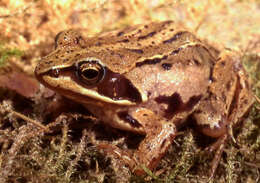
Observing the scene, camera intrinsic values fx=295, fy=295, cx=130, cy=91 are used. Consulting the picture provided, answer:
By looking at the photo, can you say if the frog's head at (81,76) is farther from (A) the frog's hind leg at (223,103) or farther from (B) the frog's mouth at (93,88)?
(A) the frog's hind leg at (223,103)

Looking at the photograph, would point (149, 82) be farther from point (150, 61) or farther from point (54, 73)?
point (54, 73)

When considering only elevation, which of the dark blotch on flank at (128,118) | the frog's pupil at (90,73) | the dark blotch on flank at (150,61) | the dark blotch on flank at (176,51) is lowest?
the dark blotch on flank at (128,118)

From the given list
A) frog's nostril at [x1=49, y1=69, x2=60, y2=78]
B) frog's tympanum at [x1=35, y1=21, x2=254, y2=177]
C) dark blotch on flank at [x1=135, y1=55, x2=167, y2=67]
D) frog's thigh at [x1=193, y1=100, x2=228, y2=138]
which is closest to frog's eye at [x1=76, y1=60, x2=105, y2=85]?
frog's tympanum at [x1=35, y1=21, x2=254, y2=177]

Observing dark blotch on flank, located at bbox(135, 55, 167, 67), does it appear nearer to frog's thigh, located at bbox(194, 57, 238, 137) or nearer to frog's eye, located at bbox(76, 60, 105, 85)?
frog's eye, located at bbox(76, 60, 105, 85)

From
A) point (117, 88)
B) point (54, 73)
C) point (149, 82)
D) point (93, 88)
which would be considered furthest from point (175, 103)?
point (54, 73)

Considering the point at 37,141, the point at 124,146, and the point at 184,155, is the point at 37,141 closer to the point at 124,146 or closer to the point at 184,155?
the point at 124,146

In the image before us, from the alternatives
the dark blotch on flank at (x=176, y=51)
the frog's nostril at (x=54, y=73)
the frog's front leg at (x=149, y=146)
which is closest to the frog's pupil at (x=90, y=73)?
the frog's nostril at (x=54, y=73)

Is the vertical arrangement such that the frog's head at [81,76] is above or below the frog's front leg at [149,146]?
above

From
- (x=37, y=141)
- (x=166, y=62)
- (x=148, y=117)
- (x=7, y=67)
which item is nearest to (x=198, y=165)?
(x=148, y=117)
